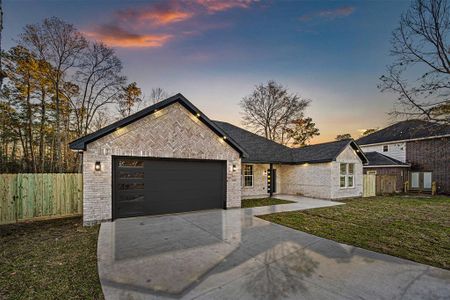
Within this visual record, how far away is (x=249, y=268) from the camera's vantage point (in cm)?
394

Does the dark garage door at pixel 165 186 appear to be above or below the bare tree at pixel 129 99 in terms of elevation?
below

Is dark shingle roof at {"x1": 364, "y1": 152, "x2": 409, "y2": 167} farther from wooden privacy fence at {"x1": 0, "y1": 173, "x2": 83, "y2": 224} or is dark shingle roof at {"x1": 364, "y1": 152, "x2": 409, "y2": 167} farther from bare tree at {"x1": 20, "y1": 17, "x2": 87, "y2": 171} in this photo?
bare tree at {"x1": 20, "y1": 17, "x2": 87, "y2": 171}

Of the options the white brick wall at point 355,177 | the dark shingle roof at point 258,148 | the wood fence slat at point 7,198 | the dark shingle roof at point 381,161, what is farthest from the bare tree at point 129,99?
the dark shingle roof at point 381,161

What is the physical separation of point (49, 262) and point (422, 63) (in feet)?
39.9

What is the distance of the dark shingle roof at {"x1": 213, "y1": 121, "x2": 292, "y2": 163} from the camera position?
1385 centimetres

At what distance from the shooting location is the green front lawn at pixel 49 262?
321 centimetres

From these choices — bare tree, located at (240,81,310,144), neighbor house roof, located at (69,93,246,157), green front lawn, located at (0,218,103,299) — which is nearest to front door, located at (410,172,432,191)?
bare tree, located at (240,81,310,144)

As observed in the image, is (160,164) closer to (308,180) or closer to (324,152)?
(308,180)

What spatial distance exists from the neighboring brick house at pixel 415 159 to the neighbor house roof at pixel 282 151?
613 cm

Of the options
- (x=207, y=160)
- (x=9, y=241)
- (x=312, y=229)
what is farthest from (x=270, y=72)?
(x=9, y=241)

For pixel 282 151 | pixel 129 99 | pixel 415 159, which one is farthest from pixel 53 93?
pixel 415 159

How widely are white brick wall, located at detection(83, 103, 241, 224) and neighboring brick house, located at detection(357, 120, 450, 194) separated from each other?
14.4 meters

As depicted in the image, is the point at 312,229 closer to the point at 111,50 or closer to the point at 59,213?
the point at 59,213

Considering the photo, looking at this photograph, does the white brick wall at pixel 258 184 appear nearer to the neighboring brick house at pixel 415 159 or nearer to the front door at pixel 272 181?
the front door at pixel 272 181
